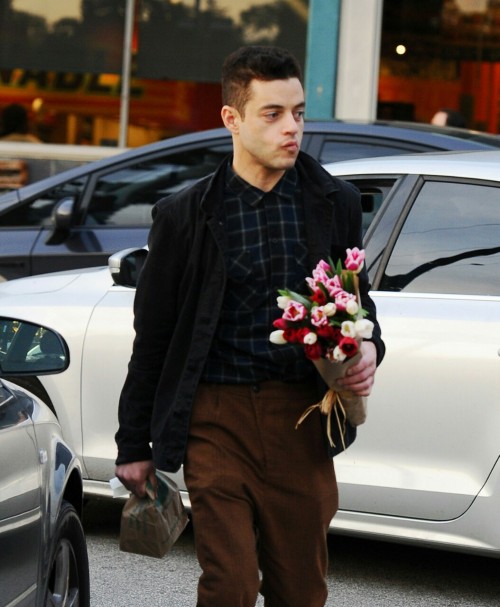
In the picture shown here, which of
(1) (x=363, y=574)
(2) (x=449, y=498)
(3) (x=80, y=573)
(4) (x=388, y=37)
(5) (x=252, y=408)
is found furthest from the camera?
(4) (x=388, y=37)

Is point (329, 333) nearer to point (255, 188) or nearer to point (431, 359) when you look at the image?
point (255, 188)

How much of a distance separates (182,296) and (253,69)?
0.58 m

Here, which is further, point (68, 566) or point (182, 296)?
point (68, 566)

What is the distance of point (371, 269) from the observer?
4.98 meters

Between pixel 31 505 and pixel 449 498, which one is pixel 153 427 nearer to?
pixel 31 505

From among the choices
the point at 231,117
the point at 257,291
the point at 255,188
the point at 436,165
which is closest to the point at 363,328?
the point at 257,291

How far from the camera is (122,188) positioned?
316 inches

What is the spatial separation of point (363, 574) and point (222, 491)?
2.15 meters

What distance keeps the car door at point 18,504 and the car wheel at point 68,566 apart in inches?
8.9

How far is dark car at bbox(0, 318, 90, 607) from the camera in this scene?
3.17 m

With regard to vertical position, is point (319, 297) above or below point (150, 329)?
above

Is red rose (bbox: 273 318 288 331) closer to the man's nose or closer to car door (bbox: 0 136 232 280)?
the man's nose

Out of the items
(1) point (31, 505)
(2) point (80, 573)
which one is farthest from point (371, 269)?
(1) point (31, 505)

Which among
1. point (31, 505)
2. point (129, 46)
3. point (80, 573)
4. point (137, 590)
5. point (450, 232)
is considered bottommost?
point (137, 590)
